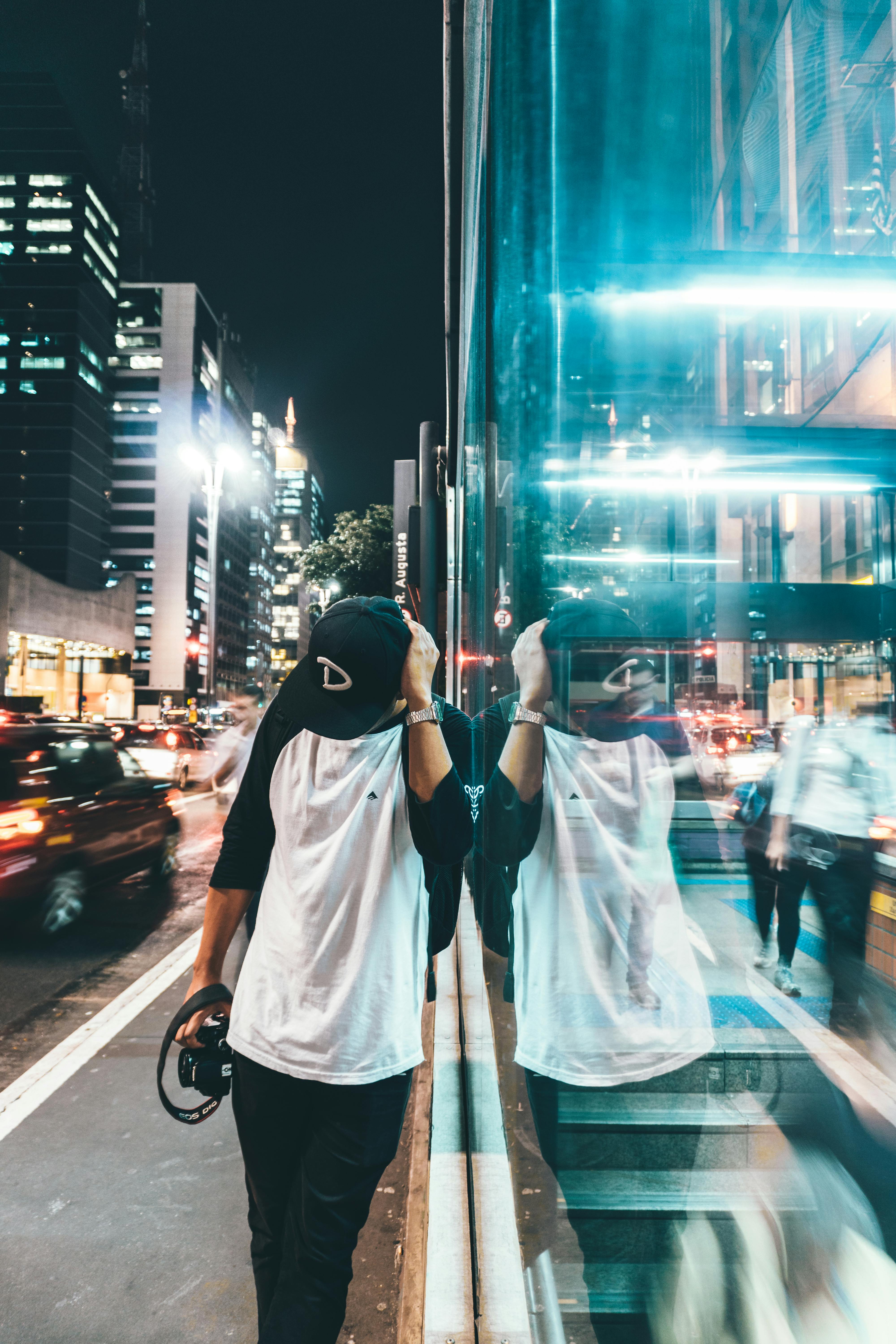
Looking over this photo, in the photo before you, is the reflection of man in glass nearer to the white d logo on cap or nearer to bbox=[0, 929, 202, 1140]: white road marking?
the white d logo on cap

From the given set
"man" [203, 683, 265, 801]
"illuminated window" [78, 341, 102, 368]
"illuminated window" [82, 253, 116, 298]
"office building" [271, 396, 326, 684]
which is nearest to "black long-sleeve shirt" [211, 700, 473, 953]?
"man" [203, 683, 265, 801]

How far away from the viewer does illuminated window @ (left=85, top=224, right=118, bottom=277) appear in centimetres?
7662

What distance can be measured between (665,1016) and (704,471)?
107cm

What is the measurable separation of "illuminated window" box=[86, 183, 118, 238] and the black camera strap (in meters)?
100

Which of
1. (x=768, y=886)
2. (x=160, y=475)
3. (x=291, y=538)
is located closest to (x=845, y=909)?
(x=768, y=886)

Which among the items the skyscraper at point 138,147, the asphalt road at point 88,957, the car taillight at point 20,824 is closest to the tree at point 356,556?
the asphalt road at point 88,957

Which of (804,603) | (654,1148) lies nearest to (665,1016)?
(654,1148)

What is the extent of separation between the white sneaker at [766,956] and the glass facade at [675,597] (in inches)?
1.6

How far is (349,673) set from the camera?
164 centimetres

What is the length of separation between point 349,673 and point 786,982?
202 centimetres

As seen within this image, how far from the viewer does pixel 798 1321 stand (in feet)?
3.39

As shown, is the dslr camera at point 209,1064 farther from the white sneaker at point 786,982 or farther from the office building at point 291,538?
the office building at point 291,538

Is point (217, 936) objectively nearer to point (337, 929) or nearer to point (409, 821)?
point (337, 929)

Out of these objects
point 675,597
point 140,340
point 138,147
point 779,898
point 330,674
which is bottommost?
point 779,898
